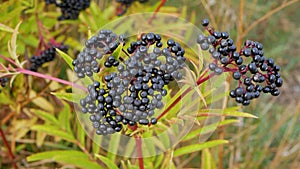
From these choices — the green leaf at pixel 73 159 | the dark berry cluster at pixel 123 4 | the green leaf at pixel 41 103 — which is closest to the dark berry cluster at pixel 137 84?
the green leaf at pixel 73 159

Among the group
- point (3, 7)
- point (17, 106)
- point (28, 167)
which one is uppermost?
point (3, 7)

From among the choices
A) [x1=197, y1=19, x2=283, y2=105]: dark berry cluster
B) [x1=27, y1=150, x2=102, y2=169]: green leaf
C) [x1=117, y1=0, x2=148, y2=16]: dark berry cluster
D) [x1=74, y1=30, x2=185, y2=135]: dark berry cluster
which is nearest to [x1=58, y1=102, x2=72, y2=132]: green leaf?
[x1=27, y1=150, x2=102, y2=169]: green leaf

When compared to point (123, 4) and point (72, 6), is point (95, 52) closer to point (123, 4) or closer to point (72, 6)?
point (72, 6)

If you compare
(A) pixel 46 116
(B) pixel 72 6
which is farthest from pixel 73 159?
(B) pixel 72 6

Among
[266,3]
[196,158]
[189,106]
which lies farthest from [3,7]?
[266,3]

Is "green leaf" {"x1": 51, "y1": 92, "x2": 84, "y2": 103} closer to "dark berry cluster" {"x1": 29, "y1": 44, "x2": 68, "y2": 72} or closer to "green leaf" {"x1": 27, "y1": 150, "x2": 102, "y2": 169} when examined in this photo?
"green leaf" {"x1": 27, "y1": 150, "x2": 102, "y2": 169}

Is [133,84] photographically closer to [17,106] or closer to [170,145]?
[170,145]
